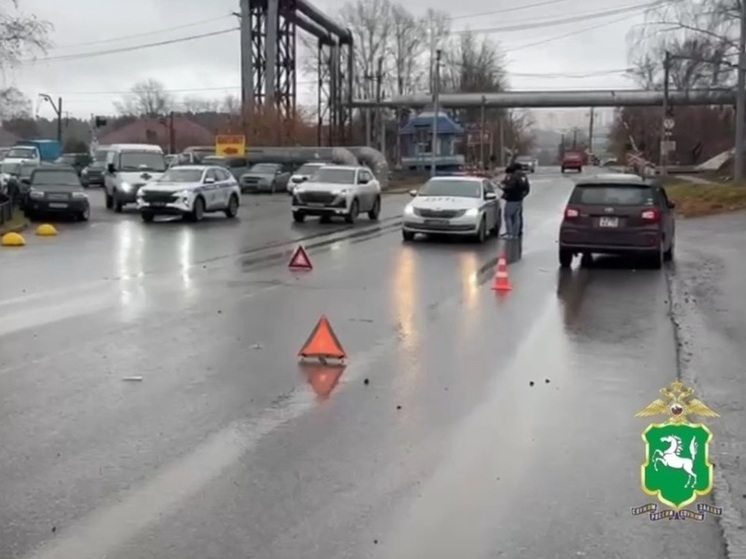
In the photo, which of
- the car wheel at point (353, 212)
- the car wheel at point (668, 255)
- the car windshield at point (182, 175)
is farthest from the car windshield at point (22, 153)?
the car wheel at point (668, 255)

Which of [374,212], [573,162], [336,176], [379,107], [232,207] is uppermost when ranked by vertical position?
[379,107]

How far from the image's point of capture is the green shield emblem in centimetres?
488

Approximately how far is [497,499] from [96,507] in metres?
2.20

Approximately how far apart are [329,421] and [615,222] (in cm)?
1261

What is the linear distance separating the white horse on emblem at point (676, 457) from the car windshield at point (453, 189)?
20390mm

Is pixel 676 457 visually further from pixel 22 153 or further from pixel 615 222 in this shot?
pixel 22 153

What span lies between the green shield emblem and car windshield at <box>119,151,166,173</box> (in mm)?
34096

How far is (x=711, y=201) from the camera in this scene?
3778 centimetres

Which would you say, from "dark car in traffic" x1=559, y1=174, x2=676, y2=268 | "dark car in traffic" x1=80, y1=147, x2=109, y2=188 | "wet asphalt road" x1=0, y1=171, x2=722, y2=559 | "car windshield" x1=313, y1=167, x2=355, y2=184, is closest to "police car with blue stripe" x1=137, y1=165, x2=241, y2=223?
"car windshield" x1=313, y1=167, x2=355, y2=184

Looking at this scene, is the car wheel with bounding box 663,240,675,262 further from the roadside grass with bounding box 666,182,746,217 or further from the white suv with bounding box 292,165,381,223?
the roadside grass with bounding box 666,182,746,217

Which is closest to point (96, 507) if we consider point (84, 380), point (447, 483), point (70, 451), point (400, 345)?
point (70, 451)

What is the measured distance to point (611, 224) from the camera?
19.3 meters

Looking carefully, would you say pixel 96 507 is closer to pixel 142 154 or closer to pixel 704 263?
pixel 704 263

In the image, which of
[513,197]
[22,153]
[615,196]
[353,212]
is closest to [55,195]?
[353,212]
